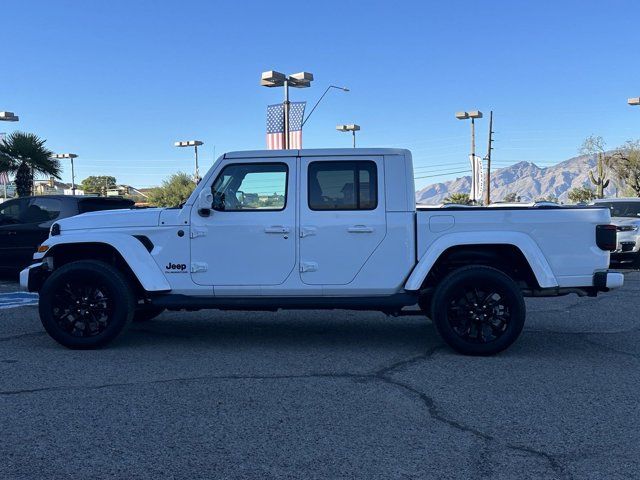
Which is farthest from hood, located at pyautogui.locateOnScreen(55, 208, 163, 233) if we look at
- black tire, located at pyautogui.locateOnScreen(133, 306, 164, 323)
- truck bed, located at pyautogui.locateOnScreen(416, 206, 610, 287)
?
truck bed, located at pyautogui.locateOnScreen(416, 206, 610, 287)

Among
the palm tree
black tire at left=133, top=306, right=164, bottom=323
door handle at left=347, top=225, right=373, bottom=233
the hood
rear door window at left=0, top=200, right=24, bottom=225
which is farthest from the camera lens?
the palm tree

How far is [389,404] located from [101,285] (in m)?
3.31

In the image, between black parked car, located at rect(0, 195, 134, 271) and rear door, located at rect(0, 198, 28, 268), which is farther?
rear door, located at rect(0, 198, 28, 268)

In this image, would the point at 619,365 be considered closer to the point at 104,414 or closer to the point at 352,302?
the point at 352,302

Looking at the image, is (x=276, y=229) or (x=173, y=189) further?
(x=173, y=189)

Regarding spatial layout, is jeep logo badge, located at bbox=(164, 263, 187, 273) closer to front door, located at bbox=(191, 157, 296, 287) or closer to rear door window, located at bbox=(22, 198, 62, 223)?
front door, located at bbox=(191, 157, 296, 287)

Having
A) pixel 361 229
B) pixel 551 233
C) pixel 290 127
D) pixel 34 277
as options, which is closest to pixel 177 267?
pixel 34 277

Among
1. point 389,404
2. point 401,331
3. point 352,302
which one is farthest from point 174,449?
point 401,331

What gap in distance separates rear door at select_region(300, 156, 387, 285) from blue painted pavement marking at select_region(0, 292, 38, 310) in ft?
18.4

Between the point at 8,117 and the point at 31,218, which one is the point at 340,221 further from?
the point at 8,117

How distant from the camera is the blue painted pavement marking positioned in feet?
30.7

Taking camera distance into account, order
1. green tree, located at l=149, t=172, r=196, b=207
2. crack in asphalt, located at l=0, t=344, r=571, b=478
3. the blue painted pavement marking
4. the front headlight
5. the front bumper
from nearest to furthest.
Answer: crack in asphalt, located at l=0, t=344, r=571, b=478 → the front bumper → the blue painted pavement marking → the front headlight → green tree, located at l=149, t=172, r=196, b=207

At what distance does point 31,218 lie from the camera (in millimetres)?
11383

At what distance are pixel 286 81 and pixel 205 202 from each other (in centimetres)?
2159
